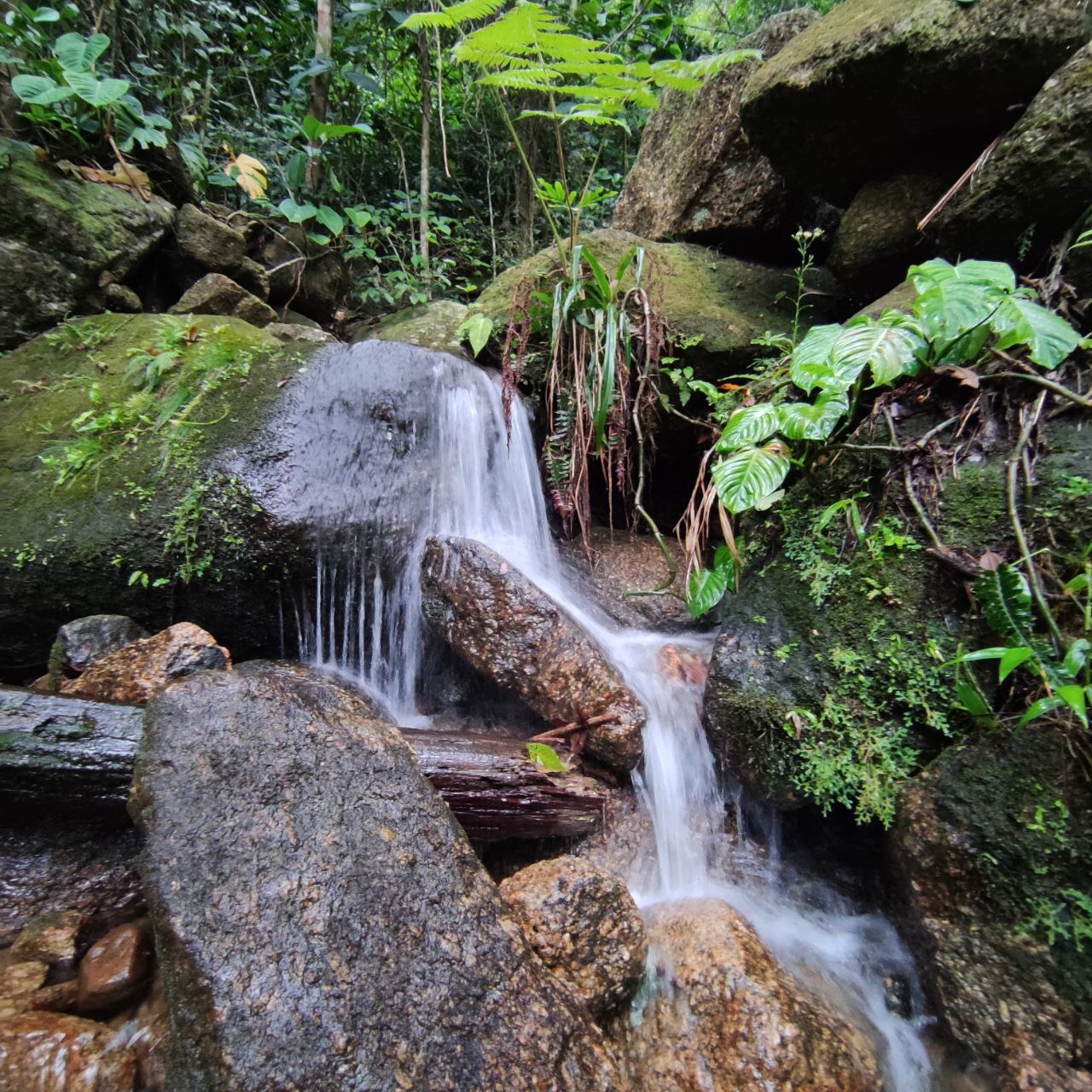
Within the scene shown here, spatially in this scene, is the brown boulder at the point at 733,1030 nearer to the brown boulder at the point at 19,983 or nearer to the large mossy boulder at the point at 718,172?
the brown boulder at the point at 19,983

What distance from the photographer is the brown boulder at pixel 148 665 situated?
8.09 ft

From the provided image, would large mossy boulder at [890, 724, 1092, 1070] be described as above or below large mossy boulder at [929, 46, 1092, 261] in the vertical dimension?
below

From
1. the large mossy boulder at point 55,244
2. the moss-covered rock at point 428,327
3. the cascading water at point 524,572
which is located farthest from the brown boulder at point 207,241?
the cascading water at point 524,572

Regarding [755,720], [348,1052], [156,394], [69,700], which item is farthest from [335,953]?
[156,394]

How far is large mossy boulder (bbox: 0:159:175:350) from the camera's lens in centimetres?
397

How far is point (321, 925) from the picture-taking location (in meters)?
1.51

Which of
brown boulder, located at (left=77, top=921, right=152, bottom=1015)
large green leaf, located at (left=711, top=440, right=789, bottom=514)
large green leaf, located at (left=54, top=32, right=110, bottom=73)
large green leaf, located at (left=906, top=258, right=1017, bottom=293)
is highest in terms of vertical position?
→ large green leaf, located at (left=54, top=32, right=110, bottom=73)

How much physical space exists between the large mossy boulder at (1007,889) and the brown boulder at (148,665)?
299 centimetres

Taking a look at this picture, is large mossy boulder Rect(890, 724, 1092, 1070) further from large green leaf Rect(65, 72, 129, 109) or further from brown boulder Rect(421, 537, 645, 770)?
large green leaf Rect(65, 72, 129, 109)

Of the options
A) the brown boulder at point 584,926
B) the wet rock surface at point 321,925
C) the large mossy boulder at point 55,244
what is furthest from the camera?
the large mossy boulder at point 55,244

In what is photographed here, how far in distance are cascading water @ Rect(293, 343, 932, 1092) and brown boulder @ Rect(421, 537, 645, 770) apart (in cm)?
27

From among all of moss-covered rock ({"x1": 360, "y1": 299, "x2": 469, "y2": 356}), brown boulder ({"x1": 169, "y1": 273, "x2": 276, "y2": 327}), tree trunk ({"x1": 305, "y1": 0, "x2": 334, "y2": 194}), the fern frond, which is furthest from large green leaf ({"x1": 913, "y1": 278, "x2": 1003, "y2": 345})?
→ tree trunk ({"x1": 305, "y1": 0, "x2": 334, "y2": 194})

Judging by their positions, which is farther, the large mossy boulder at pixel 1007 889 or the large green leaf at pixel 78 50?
the large green leaf at pixel 78 50

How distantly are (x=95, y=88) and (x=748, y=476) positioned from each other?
18.1 ft
